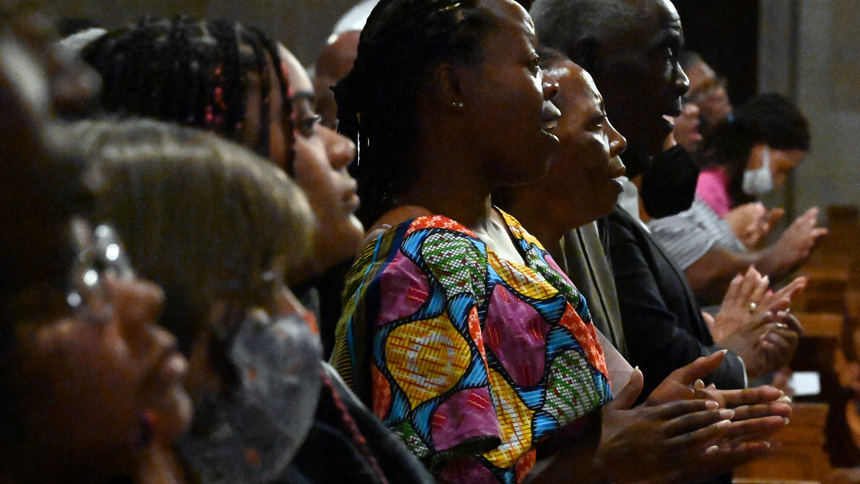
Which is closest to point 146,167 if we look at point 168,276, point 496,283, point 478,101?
point 168,276

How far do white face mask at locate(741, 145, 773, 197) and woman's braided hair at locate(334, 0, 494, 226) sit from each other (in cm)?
474

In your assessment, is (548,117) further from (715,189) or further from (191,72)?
(715,189)

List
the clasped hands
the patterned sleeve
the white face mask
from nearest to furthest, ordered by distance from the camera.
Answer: the patterned sleeve
the clasped hands
the white face mask

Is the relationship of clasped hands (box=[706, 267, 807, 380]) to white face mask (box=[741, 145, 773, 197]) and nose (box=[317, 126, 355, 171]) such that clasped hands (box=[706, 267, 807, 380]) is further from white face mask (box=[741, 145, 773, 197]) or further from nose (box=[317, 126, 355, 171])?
Result: white face mask (box=[741, 145, 773, 197])

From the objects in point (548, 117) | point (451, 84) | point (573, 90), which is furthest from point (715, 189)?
point (451, 84)

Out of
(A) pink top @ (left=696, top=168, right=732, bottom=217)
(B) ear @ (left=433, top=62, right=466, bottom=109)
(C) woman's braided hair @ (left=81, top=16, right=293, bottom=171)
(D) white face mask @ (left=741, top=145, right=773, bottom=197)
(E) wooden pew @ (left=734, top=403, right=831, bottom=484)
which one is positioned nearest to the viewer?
(C) woman's braided hair @ (left=81, top=16, right=293, bottom=171)

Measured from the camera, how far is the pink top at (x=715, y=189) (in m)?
5.78

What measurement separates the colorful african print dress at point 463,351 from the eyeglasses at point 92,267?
77 cm

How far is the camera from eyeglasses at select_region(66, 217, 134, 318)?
0.86 metres

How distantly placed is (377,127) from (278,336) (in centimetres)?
93

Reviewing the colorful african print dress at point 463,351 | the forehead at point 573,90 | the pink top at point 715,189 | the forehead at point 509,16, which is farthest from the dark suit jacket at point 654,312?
the pink top at point 715,189

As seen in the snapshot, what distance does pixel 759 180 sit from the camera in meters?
6.58

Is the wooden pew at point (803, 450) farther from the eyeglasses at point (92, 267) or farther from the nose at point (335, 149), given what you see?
the eyeglasses at point (92, 267)

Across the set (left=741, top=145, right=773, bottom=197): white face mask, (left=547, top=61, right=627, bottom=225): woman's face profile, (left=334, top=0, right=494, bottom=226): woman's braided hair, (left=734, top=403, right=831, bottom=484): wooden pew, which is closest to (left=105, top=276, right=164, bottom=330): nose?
(left=334, top=0, right=494, bottom=226): woman's braided hair
